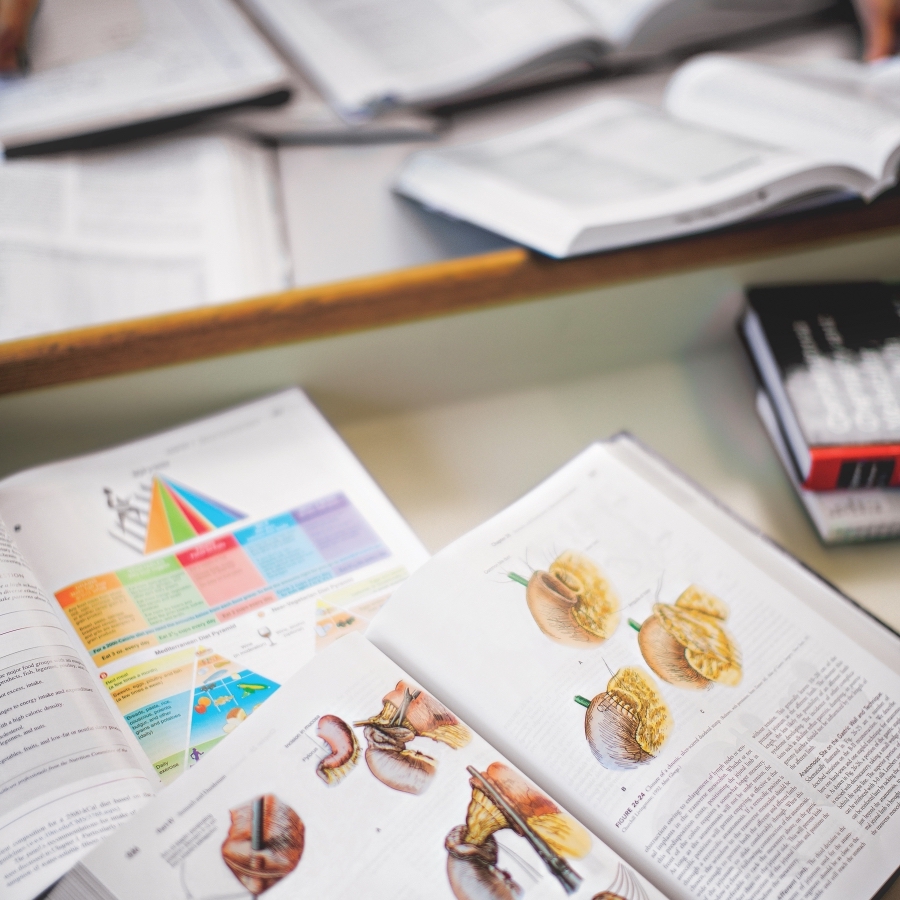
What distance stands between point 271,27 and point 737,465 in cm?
71

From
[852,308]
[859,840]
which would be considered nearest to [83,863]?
[859,840]

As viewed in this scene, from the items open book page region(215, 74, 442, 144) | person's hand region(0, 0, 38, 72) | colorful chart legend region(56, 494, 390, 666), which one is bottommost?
colorful chart legend region(56, 494, 390, 666)

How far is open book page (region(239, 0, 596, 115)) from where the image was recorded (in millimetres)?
813

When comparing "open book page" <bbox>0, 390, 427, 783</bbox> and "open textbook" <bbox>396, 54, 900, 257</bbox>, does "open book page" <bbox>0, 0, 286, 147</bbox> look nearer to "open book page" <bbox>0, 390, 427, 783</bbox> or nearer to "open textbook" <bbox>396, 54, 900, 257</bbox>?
"open textbook" <bbox>396, 54, 900, 257</bbox>

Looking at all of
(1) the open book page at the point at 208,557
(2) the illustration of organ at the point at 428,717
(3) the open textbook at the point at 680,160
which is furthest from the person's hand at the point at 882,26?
(2) the illustration of organ at the point at 428,717

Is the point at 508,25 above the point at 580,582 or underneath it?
above

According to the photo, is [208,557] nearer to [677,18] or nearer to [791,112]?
[791,112]

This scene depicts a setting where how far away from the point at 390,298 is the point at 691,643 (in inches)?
13.1

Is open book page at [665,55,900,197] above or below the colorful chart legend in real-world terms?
above

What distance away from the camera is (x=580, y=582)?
19.7 inches

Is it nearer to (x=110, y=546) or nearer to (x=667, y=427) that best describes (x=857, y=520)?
(x=667, y=427)

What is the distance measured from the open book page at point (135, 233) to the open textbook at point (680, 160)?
157mm

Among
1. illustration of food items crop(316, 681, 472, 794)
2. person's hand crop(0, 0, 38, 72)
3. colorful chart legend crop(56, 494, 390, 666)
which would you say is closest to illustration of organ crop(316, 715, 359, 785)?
illustration of food items crop(316, 681, 472, 794)

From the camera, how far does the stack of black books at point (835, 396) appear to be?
22.2 inches
